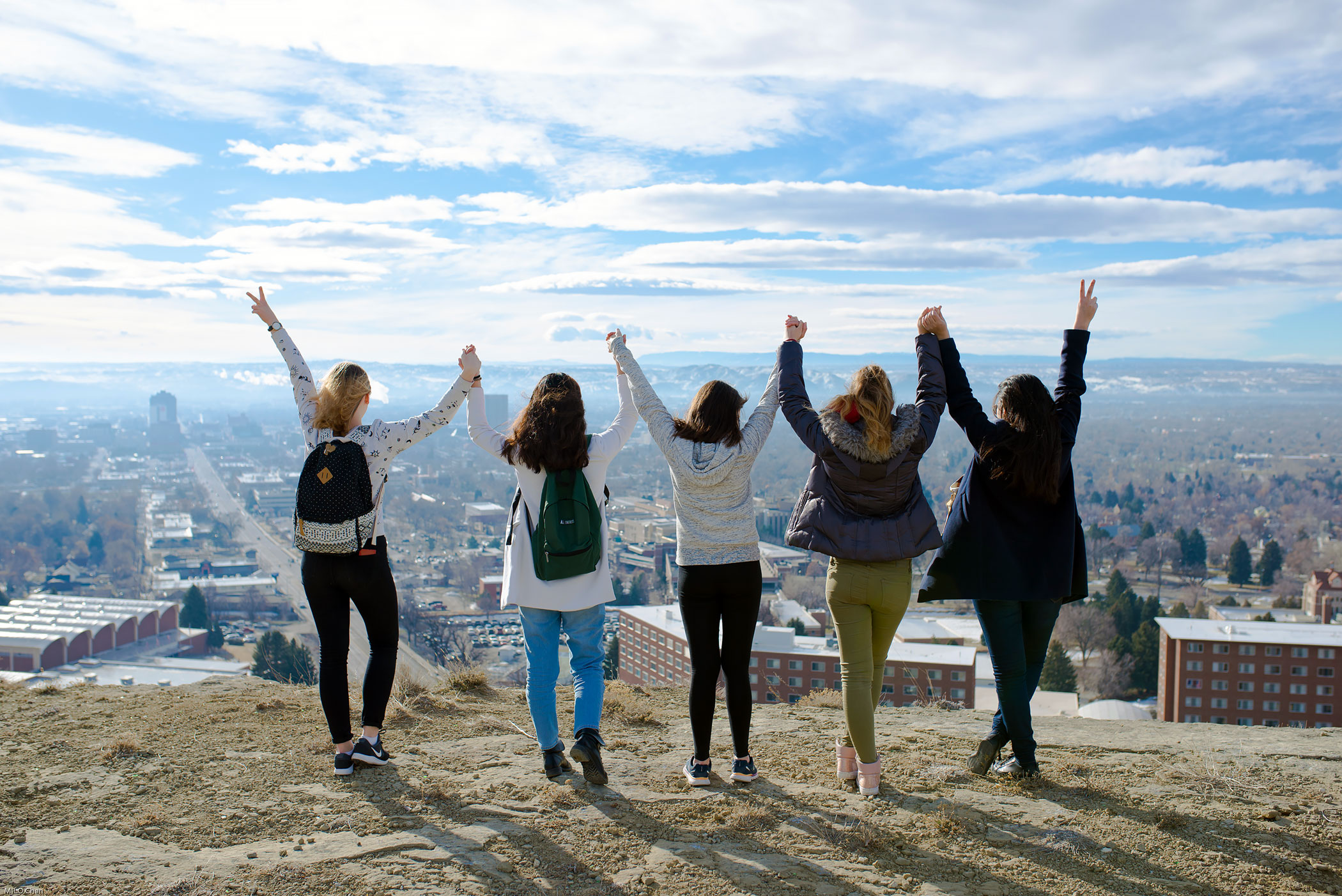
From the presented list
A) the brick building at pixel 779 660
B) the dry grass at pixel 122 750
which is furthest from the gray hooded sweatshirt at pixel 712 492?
the brick building at pixel 779 660

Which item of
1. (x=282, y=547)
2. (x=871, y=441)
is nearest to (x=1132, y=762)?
(x=871, y=441)

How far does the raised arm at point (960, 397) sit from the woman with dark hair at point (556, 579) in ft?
4.65

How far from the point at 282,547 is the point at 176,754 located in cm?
4577

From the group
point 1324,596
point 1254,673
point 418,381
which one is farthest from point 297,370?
point 418,381

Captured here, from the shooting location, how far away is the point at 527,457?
342 cm

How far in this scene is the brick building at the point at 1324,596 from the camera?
29.1 meters

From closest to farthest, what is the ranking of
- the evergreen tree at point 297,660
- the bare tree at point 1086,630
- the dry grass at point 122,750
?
the dry grass at point 122,750, the evergreen tree at point 297,660, the bare tree at point 1086,630

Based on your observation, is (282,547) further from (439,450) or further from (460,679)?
(460,679)

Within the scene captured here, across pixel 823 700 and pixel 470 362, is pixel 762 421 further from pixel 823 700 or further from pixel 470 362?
pixel 823 700

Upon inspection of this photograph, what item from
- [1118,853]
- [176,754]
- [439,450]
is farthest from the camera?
[439,450]

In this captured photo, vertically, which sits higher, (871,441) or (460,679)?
(871,441)

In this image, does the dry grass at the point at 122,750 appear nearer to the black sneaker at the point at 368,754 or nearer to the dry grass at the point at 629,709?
the black sneaker at the point at 368,754

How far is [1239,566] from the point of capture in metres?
41.4

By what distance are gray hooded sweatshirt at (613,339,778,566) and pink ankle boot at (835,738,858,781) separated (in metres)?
1.03
